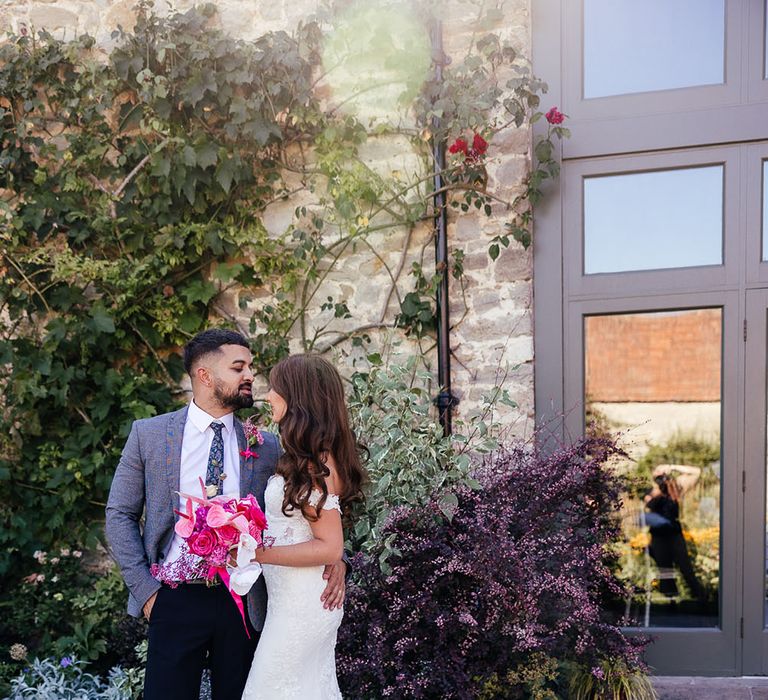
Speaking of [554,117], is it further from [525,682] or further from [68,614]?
[68,614]

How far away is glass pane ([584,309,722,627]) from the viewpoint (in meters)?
3.78

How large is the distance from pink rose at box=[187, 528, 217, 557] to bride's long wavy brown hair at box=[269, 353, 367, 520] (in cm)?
29

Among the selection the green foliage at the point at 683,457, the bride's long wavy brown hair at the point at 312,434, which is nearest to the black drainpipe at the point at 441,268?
the green foliage at the point at 683,457

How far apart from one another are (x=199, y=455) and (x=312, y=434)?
543 mm

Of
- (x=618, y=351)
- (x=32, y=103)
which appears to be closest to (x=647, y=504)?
(x=618, y=351)

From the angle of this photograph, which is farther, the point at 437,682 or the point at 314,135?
the point at 314,135

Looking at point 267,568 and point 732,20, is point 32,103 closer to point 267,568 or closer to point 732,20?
point 267,568

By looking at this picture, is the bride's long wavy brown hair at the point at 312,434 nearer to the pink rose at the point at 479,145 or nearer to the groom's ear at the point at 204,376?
the groom's ear at the point at 204,376

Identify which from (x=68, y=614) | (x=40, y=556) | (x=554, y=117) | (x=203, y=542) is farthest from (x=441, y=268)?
(x=68, y=614)

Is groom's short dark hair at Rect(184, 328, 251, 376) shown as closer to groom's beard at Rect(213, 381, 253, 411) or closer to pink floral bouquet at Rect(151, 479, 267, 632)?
groom's beard at Rect(213, 381, 253, 411)

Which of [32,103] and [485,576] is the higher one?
[32,103]

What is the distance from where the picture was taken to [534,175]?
3.79 m

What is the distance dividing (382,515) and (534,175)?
2.01 meters

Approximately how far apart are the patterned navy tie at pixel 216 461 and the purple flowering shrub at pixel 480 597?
0.80 m
